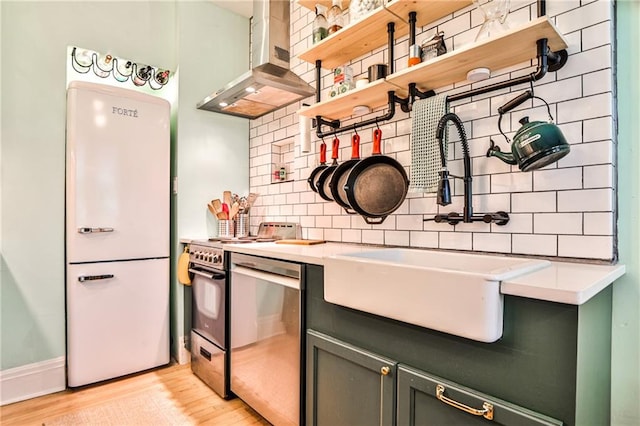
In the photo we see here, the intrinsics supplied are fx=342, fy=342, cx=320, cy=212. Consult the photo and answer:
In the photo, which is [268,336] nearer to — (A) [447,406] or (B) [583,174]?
(A) [447,406]

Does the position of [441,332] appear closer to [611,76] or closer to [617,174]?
[617,174]

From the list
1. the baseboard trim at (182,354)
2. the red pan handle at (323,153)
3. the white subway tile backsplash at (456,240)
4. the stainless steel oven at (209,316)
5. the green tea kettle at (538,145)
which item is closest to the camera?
the green tea kettle at (538,145)

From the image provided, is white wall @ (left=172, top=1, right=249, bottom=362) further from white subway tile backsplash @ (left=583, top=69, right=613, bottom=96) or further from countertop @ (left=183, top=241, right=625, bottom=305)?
white subway tile backsplash @ (left=583, top=69, right=613, bottom=96)

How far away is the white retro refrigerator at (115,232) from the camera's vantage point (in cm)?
215

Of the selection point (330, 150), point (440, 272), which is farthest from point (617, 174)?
point (330, 150)

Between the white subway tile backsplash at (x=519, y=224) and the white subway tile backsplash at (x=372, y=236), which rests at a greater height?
the white subway tile backsplash at (x=519, y=224)

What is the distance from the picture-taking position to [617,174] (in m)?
1.18

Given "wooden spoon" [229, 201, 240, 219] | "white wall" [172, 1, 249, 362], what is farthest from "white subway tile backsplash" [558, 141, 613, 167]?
"white wall" [172, 1, 249, 362]

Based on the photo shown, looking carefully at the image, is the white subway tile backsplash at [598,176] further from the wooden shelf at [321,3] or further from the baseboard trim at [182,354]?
the baseboard trim at [182,354]

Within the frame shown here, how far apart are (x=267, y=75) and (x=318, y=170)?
66 cm

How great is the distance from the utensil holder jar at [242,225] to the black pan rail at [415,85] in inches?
38.8

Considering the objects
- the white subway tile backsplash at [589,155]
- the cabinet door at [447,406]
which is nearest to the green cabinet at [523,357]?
the cabinet door at [447,406]

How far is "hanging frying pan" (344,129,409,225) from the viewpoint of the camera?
1739 millimetres

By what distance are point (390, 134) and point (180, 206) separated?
1665mm
